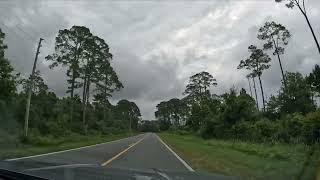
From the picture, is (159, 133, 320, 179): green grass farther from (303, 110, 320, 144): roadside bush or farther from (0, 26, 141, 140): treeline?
(0, 26, 141, 140): treeline

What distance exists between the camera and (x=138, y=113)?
18750cm

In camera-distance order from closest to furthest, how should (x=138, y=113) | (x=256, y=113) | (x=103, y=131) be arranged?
(x=256, y=113) → (x=103, y=131) → (x=138, y=113)

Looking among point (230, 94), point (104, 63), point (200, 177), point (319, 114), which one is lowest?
point (200, 177)

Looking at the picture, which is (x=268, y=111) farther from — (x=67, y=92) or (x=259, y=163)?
(x=259, y=163)

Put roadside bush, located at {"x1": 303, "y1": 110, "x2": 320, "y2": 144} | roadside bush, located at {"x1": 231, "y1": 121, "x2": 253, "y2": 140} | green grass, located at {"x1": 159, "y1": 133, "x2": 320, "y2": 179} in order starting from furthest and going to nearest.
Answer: roadside bush, located at {"x1": 231, "y1": 121, "x2": 253, "y2": 140} → roadside bush, located at {"x1": 303, "y1": 110, "x2": 320, "y2": 144} → green grass, located at {"x1": 159, "y1": 133, "x2": 320, "y2": 179}

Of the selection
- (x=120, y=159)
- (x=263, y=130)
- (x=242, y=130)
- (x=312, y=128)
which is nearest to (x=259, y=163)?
(x=120, y=159)

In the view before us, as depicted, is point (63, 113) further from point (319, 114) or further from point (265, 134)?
point (319, 114)

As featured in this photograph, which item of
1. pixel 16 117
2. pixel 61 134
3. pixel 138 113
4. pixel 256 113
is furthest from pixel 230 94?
pixel 138 113

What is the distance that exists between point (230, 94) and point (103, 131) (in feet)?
103

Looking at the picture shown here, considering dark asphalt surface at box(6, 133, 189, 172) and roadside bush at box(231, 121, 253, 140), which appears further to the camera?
roadside bush at box(231, 121, 253, 140)

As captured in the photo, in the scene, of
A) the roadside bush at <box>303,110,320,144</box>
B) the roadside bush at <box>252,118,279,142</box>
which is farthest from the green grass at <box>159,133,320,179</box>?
the roadside bush at <box>252,118,279,142</box>

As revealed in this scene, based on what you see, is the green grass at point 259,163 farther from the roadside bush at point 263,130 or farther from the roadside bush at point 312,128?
the roadside bush at point 263,130

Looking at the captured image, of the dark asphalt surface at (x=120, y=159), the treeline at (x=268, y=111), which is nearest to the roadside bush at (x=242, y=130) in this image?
the treeline at (x=268, y=111)

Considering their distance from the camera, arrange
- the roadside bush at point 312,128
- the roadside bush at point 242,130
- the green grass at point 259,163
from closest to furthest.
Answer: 1. the green grass at point 259,163
2. the roadside bush at point 312,128
3. the roadside bush at point 242,130
